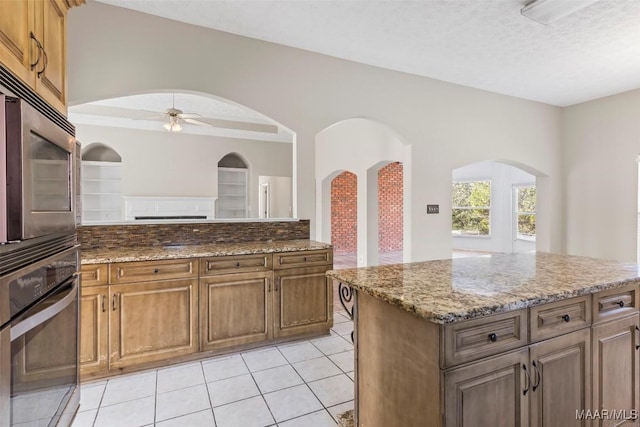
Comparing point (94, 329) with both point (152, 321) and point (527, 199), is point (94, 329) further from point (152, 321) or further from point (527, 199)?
point (527, 199)

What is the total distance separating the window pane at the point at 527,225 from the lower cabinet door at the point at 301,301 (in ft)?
24.1

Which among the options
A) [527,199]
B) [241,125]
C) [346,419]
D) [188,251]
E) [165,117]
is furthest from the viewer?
[527,199]

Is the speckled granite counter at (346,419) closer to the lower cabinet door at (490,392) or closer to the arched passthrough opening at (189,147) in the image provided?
the lower cabinet door at (490,392)

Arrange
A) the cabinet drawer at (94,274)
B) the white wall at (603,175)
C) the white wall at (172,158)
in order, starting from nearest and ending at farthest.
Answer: the cabinet drawer at (94,274), the white wall at (603,175), the white wall at (172,158)

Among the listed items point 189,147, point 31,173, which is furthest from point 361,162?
point 31,173

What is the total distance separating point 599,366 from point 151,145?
7.64m

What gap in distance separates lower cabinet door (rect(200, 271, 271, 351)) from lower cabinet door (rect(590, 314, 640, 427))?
7.20ft

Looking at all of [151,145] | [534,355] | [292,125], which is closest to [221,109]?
[151,145]

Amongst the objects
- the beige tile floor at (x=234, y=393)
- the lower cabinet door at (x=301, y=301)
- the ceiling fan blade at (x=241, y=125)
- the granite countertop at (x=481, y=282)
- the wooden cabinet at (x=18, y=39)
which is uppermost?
the ceiling fan blade at (x=241, y=125)

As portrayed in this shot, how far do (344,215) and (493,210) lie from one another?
4.02 meters

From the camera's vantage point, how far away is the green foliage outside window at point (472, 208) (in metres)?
9.32

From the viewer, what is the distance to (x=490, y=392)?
1.28m

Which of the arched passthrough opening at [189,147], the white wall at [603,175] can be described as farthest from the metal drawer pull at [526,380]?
the arched passthrough opening at [189,147]

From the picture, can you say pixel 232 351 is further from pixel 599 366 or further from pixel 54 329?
pixel 599 366
